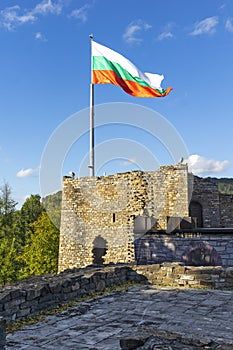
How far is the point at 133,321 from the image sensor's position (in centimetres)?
625

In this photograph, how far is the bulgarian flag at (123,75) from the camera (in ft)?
54.9

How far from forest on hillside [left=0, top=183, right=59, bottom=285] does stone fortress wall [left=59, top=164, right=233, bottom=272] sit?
9.95 meters

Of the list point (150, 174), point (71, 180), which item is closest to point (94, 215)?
point (71, 180)

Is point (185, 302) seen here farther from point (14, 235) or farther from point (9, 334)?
point (14, 235)

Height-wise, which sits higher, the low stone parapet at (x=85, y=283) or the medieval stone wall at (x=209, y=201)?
the medieval stone wall at (x=209, y=201)

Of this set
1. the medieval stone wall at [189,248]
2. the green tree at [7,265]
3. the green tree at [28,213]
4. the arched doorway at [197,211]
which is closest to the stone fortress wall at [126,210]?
the arched doorway at [197,211]

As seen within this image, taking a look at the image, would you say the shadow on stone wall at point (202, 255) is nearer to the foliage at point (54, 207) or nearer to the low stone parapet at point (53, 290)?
the low stone parapet at point (53, 290)

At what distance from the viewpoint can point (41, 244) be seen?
32.1 meters

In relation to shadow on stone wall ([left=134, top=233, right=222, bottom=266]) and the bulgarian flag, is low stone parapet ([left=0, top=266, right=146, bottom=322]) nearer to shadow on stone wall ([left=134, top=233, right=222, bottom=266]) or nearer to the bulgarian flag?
shadow on stone wall ([left=134, top=233, right=222, bottom=266])

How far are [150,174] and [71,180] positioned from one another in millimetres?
4695

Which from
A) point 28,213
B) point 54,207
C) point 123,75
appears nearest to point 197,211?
point 123,75

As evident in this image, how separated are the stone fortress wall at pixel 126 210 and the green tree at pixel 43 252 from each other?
428 inches

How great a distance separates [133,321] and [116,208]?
1243cm

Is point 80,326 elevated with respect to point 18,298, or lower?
lower
